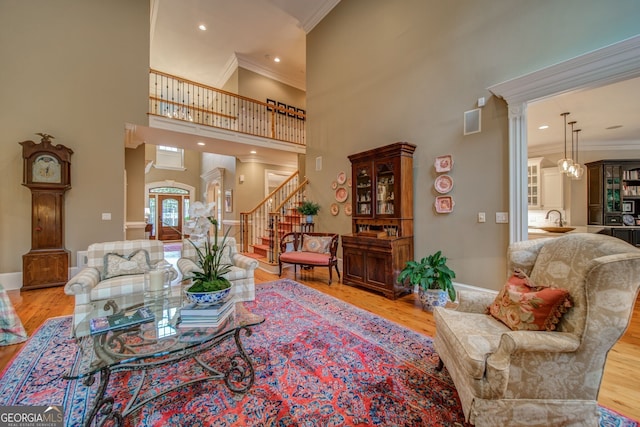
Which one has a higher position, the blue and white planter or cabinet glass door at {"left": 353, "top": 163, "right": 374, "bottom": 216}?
cabinet glass door at {"left": 353, "top": 163, "right": 374, "bottom": 216}

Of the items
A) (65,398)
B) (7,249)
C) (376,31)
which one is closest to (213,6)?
(376,31)

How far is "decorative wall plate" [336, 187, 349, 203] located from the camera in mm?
4953

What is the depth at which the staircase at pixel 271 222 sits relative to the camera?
5.94 m

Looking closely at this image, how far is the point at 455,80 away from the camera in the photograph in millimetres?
3398

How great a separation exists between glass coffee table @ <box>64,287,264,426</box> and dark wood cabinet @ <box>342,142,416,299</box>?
2253 millimetres

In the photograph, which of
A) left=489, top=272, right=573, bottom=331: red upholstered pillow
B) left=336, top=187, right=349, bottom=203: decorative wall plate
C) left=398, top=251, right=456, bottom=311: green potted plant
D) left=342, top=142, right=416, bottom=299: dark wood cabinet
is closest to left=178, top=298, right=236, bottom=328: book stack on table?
left=489, top=272, right=573, bottom=331: red upholstered pillow

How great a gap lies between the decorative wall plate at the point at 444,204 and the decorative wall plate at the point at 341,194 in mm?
1756

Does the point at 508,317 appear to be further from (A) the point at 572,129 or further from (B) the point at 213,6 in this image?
(B) the point at 213,6

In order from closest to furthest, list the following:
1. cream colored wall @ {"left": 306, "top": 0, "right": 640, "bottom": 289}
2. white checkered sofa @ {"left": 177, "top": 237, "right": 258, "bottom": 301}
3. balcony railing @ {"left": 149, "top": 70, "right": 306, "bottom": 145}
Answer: cream colored wall @ {"left": 306, "top": 0, "right": 640, "bottom": 289} → white checkered sofa @ {"left": 177, "top": 237, "right": 258, "bottom": 301} → balcony railing @ {"left": 149, "top": 70, "right": 306, "bottom": 145}

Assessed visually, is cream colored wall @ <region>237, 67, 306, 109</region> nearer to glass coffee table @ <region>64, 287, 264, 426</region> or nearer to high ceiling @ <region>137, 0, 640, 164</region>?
high ceiling @ <region>137, 0, 640, 164</region>

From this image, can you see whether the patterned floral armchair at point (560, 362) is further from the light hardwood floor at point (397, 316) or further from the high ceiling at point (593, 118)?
the high ceiling at point (593, 118)

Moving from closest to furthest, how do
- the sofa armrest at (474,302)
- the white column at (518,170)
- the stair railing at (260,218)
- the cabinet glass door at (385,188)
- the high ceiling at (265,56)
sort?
the sofa armrest at (474,302) → the white column at (518,170) → the cabinet glass door at (385,188) → the high ceiling at (265,56) → the stair railing at (260,218)

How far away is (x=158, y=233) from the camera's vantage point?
1118 cm

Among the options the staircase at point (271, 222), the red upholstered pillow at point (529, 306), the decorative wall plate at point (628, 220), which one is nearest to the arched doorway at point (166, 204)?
the staircase at point (271, 222)
